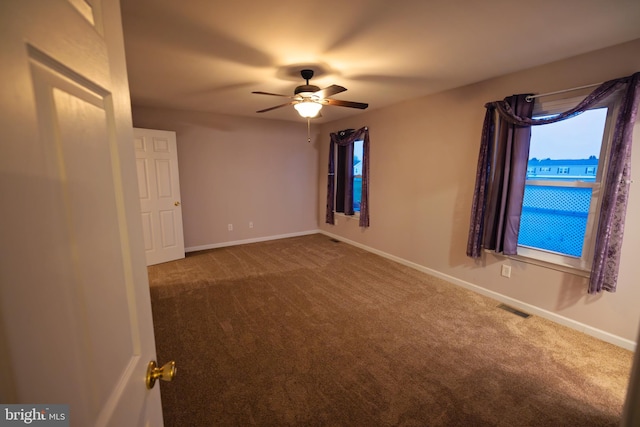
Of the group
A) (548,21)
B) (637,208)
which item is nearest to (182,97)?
(548,21)

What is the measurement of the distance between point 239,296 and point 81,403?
2.69 metres

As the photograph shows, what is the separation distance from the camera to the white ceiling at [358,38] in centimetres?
164

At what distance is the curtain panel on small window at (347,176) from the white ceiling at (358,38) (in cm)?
152

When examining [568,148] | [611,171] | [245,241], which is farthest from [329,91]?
[245,241]

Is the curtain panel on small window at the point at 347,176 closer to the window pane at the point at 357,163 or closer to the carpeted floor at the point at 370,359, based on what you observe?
the window pane at the point at 357,163

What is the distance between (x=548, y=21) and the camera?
1762mm

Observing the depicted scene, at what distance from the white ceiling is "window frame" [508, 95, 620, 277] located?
1.34 ft

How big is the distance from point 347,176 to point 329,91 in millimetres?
2509

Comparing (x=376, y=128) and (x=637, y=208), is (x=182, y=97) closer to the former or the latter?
(x=376, y=128)

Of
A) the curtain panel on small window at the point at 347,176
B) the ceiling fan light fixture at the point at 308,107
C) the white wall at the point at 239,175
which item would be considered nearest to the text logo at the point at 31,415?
the ceiling fan light fixture at the point at 308,107

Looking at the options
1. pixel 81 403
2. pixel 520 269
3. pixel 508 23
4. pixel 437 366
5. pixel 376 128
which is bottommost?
pixel 437 366

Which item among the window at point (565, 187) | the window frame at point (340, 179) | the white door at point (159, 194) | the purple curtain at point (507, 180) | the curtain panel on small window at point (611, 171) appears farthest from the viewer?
the window frame at point (340, 179)

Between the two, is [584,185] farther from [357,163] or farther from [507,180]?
[357,163]

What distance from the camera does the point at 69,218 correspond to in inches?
17.5
